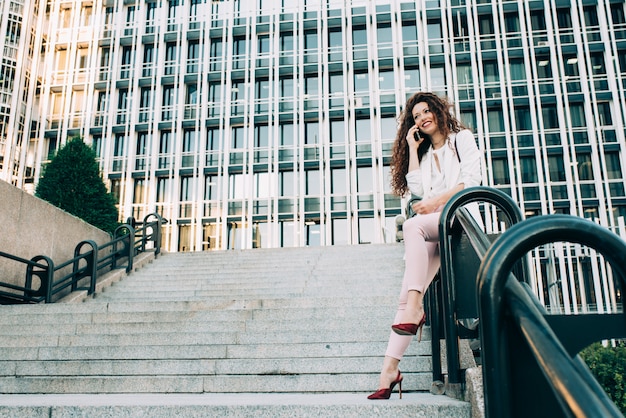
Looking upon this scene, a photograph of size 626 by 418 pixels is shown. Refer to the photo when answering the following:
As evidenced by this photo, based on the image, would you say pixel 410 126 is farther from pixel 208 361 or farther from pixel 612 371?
pixel 612 371

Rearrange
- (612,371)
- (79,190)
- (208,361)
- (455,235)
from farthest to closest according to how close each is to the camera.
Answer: (79,190)
(612,371)
(208,361)
(455,235)

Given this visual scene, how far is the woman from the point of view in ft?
9.66

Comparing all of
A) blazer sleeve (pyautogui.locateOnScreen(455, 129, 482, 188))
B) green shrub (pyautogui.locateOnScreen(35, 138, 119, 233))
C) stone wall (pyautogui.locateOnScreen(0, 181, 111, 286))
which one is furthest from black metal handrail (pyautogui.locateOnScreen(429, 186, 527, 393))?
green shrub (pyautogui.locateOnScreen(35, 138, 119, 233))

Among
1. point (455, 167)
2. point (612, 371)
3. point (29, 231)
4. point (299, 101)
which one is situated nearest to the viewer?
point (455, 167)

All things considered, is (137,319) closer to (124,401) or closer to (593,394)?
(124,401)

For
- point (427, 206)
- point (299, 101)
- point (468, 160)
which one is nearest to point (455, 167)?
point (468, 160)

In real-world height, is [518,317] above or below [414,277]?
below

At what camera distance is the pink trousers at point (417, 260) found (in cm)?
296

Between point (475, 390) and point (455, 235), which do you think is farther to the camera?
point (455, 235)

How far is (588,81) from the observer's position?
28.0 m

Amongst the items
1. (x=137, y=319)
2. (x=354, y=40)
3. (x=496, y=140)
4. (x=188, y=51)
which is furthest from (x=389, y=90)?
(x=137, y=319)

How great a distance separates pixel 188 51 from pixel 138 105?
4.28 m

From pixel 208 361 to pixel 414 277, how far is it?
6.31 ft

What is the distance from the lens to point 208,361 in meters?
4.17
